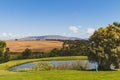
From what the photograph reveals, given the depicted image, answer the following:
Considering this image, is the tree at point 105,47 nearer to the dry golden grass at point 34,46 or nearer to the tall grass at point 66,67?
the tall grass at point 66,67

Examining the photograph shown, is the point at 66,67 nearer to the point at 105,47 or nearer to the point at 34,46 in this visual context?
the point at 105,47

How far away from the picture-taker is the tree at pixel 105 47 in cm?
5188

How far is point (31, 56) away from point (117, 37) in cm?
6516

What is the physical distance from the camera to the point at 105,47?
173ft

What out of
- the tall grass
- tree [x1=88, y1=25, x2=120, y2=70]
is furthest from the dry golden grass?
tree [x1=88, y1=25, x2=120, y2=70]

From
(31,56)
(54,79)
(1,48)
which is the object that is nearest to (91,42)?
(54,79)

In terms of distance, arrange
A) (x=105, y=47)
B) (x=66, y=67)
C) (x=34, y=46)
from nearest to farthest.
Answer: (x=105, y=47) → (x=66, y=67) → (x=34, y=46)

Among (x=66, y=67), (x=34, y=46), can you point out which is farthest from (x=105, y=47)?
(x=34, y=46)

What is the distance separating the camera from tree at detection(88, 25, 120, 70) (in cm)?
5188

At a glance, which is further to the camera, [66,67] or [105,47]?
[66,67]

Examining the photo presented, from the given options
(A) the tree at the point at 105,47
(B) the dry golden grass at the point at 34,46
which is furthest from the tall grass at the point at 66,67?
(B) the dry golden grass at the point at 34,46

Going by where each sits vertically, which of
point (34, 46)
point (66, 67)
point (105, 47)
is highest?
point (34, 46)

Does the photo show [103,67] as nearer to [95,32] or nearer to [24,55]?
[95,32]

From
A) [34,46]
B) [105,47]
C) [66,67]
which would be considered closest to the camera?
[105,47]
